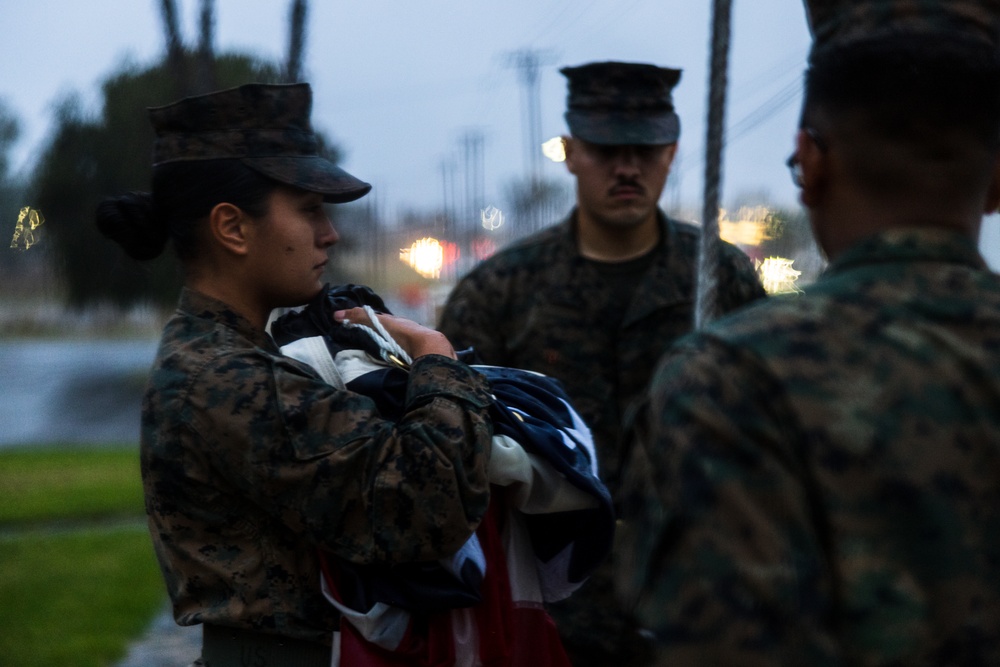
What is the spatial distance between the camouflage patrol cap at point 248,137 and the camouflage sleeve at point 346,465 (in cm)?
48

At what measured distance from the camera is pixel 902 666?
145 centimetres

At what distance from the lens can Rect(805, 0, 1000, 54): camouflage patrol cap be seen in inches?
62.8

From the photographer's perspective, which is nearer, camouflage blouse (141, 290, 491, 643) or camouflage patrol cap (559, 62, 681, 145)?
camouflage blouse (141, 290, 491, 643)

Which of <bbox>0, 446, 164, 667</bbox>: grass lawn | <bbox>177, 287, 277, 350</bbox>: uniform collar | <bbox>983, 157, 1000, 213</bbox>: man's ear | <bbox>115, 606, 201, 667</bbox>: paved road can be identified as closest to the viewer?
<bbox>983, 157, 1000, 213</bbox>: man's ear

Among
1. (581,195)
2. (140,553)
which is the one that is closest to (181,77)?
(140,553)

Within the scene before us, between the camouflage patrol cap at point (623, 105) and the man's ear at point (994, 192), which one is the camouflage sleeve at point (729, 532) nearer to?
the man's ear at point (994, 192)

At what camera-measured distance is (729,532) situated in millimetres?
1441

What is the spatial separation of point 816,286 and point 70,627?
6.76m

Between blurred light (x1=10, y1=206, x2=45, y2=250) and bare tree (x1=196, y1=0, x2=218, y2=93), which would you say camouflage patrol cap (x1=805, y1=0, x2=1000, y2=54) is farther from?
bare tree (x1=196, y1=0, x2=218, y2=93)

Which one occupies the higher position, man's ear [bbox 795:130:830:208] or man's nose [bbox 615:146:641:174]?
man's ear [bbox 795:130:830:208]

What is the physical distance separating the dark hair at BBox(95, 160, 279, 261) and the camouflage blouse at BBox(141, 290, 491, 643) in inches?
10.6

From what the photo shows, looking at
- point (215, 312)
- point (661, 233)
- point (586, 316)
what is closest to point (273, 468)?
point (215, 312)

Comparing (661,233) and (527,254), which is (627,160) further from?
(527,254)

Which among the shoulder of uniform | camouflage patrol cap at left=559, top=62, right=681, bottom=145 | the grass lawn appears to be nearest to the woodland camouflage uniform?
the shoulder of uniform
